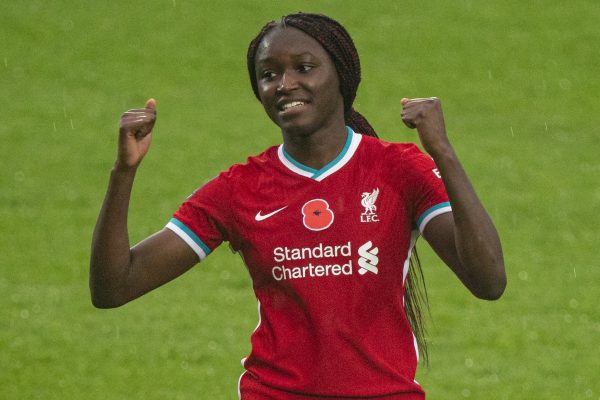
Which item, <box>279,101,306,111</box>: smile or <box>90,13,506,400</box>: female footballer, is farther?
<box>279,101,306,111</box>: smile

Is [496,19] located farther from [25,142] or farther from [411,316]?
[411,316]

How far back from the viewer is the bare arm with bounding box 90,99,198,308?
476 centimetres

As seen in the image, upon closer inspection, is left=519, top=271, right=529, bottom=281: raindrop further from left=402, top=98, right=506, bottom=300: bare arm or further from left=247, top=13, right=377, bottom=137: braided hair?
left=402, top=98, right=506, bottom=300: bare arm

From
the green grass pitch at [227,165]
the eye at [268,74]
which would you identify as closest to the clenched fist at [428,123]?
the eye at [268,74]

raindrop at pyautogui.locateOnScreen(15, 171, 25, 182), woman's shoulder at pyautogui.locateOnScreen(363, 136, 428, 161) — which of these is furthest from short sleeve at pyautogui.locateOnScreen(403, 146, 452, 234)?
raindrop at pyautogui.locateOnScreen(15, 171, 25, 182)

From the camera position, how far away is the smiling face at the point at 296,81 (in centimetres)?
491

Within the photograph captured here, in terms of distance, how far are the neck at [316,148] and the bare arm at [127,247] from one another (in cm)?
50

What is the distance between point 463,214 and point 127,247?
3.70 feet

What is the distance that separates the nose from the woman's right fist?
441 mm

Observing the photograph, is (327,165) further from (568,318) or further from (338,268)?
(568,318)

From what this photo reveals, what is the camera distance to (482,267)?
4.58 meters

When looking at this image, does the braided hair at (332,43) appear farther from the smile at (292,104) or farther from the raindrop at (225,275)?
the raindrop at (225,275)

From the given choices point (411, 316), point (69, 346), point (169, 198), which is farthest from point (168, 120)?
point (411, 316)

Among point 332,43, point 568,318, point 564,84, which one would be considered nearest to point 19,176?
point 568,318
